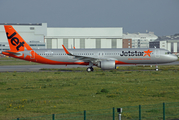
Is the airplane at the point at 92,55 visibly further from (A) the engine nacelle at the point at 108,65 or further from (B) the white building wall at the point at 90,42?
(B) the white building wall at the point at 90,42

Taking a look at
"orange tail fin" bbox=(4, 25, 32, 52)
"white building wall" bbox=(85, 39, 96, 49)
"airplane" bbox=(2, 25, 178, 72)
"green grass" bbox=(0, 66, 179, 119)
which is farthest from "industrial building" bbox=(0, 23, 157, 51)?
"green grass" bbox=(0, 66, 179, 119)

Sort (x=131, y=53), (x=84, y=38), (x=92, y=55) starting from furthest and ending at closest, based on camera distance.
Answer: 1. (x=84, y=38)
2. (x=92, y=55)
3. (x=131, y=53)

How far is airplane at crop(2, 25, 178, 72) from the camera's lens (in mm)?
45125

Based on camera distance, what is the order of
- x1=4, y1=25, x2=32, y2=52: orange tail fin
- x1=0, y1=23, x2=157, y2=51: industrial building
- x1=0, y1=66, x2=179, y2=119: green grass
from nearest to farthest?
x1=0, y1=66, x2=179, y2=119: green grass, x1=4, y1=25, x2=32, y2=52: orange tail fin, x1=0, y1=23, x2=157, y2=51: industrial building

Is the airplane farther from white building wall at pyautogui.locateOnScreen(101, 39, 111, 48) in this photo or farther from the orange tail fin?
white building wall at pyautogui.locateOnScreen(101, 39, 111, 48)

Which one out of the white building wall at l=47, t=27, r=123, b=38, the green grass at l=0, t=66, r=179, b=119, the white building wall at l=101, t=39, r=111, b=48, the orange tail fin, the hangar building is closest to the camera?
the green grass at l=0, t=66, r=179, b=119

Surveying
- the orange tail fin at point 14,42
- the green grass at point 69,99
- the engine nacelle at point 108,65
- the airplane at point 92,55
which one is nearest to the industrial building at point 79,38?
the orange tail fin at point 14,42

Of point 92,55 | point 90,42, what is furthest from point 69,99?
point 90,42

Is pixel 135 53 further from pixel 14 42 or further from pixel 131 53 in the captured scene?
pixel 14 42

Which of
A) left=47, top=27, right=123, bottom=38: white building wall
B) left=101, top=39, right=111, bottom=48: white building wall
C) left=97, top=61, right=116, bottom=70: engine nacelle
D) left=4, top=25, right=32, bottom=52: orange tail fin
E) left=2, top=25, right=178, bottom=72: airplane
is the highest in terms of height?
left=47, top=27, right=123, bottom=38: white building wall

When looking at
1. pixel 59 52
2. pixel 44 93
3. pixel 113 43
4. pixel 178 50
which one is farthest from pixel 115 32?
pixel 44 93

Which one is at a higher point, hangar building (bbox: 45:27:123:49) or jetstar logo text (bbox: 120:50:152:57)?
hangar building (bbox: 45:27:123:49)

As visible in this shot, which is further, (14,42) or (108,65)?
(14,42)

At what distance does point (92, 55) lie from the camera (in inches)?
1826
